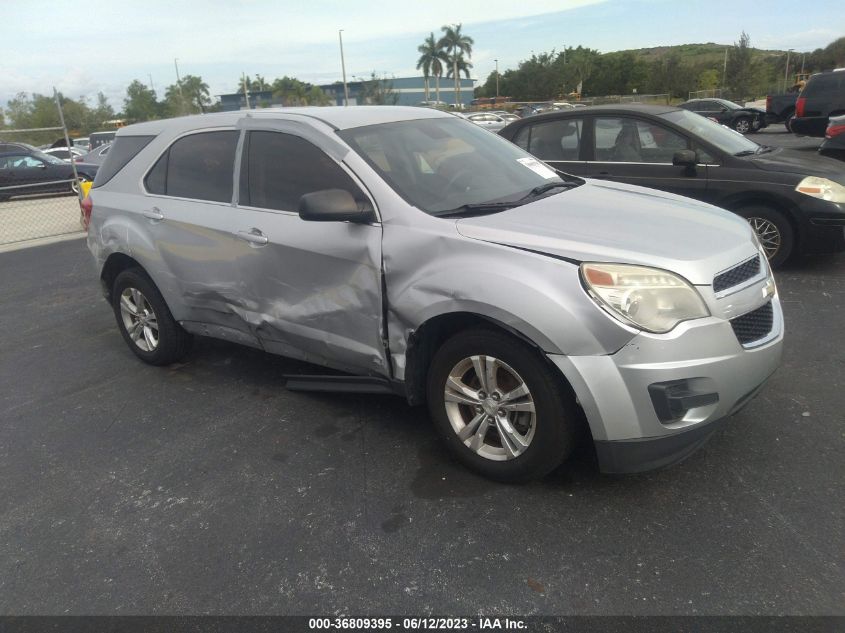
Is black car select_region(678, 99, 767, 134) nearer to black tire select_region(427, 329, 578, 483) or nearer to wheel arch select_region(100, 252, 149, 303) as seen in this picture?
wheel arch select_region(100, 252, 149, 303)

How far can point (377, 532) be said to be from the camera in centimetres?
287

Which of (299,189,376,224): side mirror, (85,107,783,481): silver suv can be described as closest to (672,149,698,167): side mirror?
(85,107,783,481): silver suv

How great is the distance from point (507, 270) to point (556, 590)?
1.31m

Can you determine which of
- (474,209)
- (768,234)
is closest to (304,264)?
(474,209)

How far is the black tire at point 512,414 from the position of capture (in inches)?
110

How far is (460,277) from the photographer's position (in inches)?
117

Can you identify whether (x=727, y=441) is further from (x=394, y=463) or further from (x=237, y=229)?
(x=237, y=229)

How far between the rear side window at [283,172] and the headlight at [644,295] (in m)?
1.44

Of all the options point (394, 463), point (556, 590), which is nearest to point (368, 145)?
point (394, 463)

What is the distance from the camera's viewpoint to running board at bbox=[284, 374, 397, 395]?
11.6 ft

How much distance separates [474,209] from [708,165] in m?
4.23

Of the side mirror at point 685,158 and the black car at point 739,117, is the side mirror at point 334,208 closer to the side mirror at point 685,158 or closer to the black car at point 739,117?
the side mirror at point 685,158

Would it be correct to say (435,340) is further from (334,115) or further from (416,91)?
(416,91)

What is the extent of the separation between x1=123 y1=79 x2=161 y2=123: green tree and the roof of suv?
69700 millimetres
